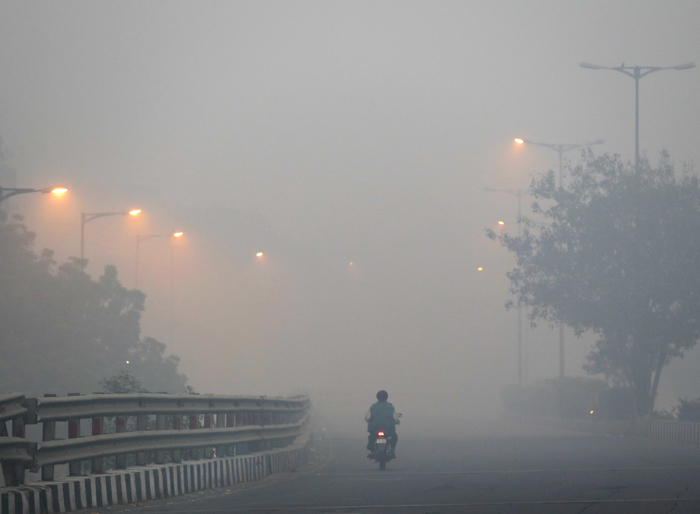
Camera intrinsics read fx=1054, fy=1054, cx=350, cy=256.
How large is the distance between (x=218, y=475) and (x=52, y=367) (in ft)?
90.5

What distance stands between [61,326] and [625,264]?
21.7 metres

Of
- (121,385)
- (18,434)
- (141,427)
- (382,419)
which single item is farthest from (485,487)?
(382,419)

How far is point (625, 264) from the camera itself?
36.9 m

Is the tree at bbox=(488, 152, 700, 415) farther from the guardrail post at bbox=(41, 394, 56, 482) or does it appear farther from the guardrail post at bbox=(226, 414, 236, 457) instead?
the guardrail post at bbox=(41, 394, 56, 482)

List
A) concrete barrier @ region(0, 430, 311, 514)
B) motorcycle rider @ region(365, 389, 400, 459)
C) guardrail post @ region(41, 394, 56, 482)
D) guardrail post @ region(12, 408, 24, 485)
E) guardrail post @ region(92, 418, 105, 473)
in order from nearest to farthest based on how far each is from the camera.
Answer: concrete barrier @ region(0, 430, 311, 514), guardrail post @ region(12, 408, 24, 485), guardrail post @ region(41, 394, 56, 482), guardrail post @ region(92, 418, 105, 473), motorcycle rider @ region(365, 389, 400, 459)

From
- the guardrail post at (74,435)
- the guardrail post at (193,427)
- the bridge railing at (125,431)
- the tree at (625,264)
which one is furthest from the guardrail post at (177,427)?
the tree at (625,264)

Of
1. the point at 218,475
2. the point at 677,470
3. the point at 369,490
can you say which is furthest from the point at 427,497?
the point at 677,470

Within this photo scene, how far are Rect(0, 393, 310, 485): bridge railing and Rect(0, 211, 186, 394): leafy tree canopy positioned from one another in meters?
23.6

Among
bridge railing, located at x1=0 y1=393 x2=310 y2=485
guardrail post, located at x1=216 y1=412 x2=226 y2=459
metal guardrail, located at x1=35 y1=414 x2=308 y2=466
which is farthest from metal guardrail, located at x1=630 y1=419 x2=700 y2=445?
guardrail post, located at x1=216 y1=412 x2=226 y2=459

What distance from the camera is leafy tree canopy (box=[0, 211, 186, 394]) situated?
3988 cm

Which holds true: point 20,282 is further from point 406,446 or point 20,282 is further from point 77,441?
point 77,441

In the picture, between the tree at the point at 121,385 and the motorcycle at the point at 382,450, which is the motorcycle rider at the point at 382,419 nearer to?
the motorcycle at the point at 382,450

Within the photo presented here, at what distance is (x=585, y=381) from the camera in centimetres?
5238

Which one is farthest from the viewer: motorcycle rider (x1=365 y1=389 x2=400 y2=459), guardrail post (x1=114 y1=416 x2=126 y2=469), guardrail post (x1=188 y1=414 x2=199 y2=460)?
motorcycle rider (x1=365 y1=389 x2=400 y2=459)
